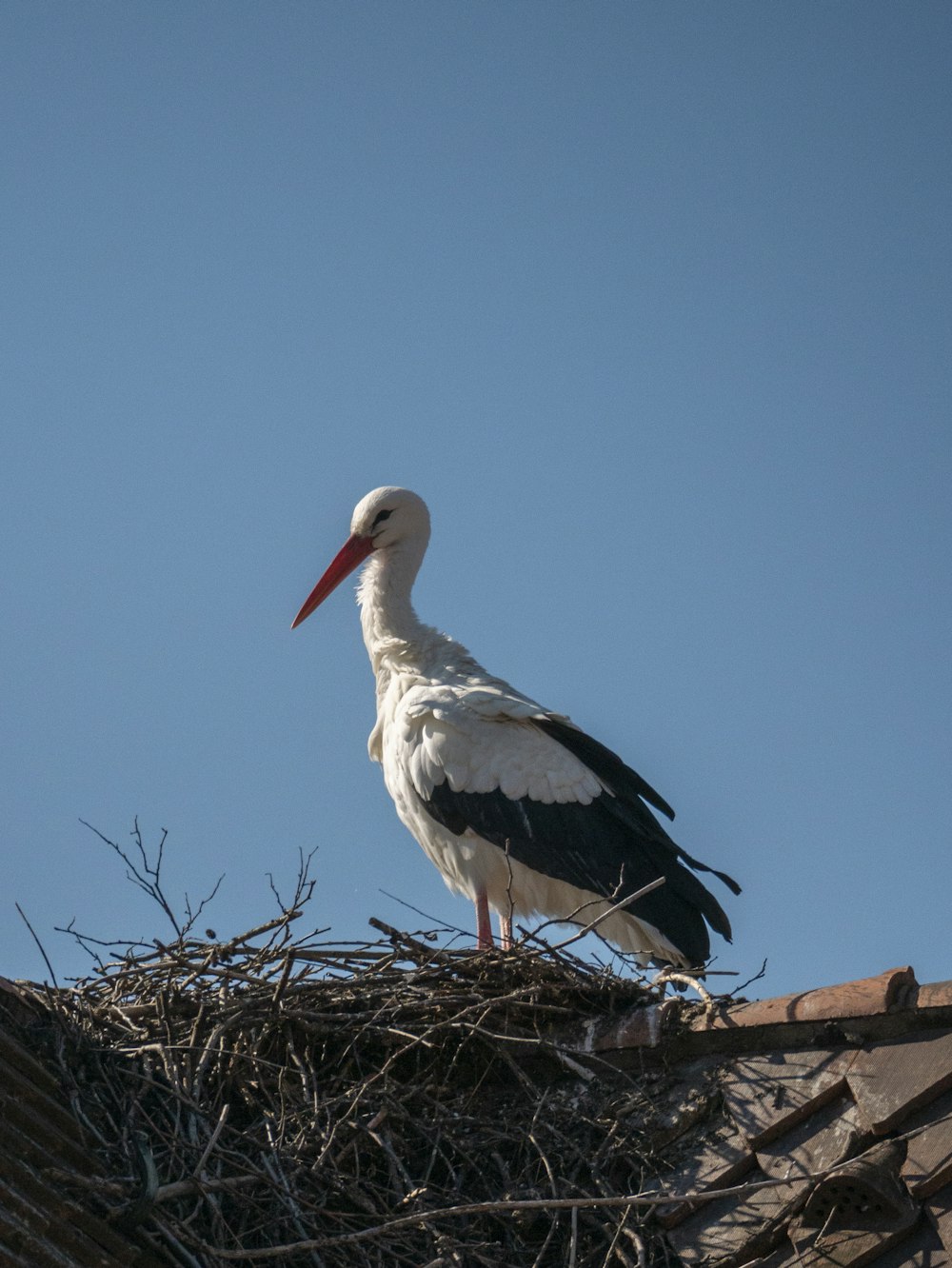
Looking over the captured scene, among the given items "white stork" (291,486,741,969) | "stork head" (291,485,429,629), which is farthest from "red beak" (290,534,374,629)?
"white stork" (291,486,741,969)

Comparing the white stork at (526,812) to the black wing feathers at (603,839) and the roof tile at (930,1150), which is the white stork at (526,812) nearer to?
the black wing feathers at (603,839)

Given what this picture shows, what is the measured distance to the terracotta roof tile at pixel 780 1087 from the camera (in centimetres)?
355

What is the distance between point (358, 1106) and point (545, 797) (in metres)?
2.65

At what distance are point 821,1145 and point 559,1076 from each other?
0.83 metres

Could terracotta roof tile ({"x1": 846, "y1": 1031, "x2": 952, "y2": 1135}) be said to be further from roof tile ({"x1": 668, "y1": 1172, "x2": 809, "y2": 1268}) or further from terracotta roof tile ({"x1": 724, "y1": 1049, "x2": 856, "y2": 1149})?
roof tile ({"x1": 668, "y1": 1172, "x2": 809, "y2": 1268})

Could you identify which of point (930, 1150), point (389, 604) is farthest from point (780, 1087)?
point (389, 604)

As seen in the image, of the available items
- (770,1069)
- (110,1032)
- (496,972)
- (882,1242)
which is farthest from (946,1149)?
(110,1032)

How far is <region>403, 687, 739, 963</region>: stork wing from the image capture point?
20.3 ft

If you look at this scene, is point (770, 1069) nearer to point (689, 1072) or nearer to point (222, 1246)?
point (689, 1072)

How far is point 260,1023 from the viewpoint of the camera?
4.00 m

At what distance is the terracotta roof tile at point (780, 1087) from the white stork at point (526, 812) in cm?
208

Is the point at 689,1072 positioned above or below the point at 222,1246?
above

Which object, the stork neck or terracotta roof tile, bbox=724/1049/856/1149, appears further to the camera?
the stork neck

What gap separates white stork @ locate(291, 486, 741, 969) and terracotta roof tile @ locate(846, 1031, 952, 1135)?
7.50 ft
